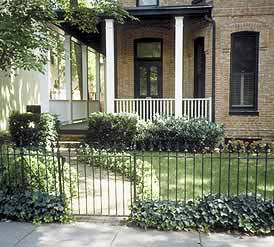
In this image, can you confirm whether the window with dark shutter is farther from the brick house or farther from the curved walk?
the curved walk

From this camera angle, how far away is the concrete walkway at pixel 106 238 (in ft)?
15.8

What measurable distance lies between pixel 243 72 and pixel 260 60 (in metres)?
0.66

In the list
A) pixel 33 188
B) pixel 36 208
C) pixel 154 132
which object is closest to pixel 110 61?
pixel 154 132

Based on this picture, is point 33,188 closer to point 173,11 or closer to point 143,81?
point 173,11

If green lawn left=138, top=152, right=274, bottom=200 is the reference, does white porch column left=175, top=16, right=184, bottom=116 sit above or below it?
above

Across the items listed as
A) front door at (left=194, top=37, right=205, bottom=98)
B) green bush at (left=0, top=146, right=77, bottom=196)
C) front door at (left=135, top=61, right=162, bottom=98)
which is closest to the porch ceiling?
front door at (left=194, top=37, right=205, bottom=98)

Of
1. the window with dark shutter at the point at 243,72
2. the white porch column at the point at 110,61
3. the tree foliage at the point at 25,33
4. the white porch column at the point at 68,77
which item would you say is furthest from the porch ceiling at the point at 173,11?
the tree foliage at the point at 25,33

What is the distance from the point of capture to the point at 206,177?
8.31 m

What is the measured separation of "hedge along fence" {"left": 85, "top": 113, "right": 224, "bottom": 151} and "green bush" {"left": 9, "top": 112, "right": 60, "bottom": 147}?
1.28m

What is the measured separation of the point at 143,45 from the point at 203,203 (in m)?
10.8

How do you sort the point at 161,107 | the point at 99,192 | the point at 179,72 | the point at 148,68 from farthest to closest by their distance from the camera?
the point at 148,68
the point at 161,107
the point at 179,72
the point at 99,192

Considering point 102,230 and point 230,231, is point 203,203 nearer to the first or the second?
point 230,231

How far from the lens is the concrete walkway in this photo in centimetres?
481

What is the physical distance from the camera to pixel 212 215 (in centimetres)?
532
